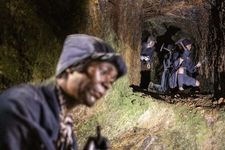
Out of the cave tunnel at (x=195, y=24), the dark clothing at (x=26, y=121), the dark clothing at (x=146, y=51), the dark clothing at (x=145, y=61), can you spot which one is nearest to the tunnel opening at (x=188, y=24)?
the cave tunnel at (x=195, y=24)

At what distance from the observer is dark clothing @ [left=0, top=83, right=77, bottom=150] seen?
134cm

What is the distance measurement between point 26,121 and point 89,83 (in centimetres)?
30

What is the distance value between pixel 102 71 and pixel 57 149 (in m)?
0.37

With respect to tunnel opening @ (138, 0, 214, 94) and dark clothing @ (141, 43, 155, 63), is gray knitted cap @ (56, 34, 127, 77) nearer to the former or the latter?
tunnel opening @ (138, 0, 214, 94)

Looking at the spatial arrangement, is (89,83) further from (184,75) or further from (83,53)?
(184,75)

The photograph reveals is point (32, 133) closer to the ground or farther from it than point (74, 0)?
closer to the ground

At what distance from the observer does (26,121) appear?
1.34 metres

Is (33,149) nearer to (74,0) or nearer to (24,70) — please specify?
(24,70)

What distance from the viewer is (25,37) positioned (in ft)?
11.5

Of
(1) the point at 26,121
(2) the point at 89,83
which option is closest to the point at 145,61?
(2) the point at 89,83

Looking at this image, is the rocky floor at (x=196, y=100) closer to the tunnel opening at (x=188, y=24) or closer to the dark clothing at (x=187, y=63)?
the tunnel opening at (x=188, y=24)

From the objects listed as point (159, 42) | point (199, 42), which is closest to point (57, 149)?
point (199, 42)

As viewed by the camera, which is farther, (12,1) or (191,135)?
(191,135)

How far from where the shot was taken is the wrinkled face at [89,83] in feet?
4.91
